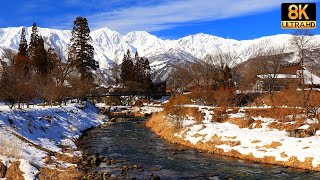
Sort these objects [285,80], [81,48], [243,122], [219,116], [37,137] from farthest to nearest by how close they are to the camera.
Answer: [81,48] → [285,80] → [219,116] → [243,122] → [37,137]

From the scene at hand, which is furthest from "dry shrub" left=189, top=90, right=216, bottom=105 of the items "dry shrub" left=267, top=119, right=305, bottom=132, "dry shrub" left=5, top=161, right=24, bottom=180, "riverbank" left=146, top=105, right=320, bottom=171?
"dry shrub" left=5, top=161, right=24, bottom=180

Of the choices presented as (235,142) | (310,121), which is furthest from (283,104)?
(235,142)

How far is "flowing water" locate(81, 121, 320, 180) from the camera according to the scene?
1906 centimetres

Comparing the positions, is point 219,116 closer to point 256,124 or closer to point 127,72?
point 256,124

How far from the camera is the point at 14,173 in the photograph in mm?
14766

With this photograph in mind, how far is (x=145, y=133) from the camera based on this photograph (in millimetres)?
36469

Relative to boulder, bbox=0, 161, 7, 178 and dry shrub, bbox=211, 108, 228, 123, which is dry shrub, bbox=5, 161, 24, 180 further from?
dry shrub, bbox=211, 108, 228, 123

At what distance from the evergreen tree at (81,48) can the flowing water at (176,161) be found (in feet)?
103

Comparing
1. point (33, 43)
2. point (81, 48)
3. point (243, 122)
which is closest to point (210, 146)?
point (243, 122)

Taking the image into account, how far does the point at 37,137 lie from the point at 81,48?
40.4 meters

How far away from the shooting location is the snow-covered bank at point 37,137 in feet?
56.2

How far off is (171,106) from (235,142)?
12.8 m

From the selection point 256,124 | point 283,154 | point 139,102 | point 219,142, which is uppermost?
point 139,102

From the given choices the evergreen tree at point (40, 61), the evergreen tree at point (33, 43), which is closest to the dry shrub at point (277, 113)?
the evergreen tree at point (40, 61)
